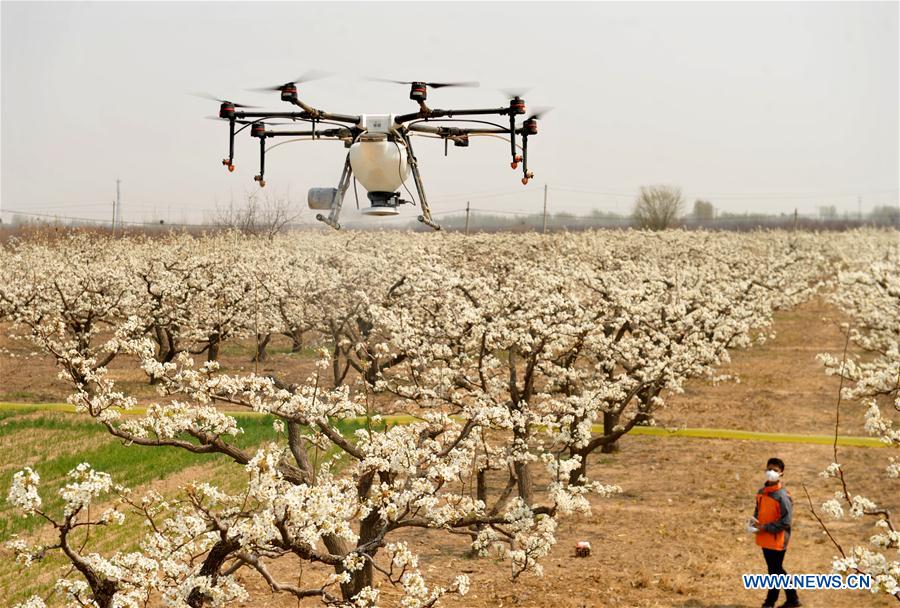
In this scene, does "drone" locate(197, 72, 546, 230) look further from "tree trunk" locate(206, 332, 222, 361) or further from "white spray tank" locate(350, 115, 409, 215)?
"tree trunk" locate(206, 332, 222, 361)

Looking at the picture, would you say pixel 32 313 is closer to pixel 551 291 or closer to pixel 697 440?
pixel 551 291

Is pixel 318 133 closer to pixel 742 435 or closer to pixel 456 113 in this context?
pixel 456 113

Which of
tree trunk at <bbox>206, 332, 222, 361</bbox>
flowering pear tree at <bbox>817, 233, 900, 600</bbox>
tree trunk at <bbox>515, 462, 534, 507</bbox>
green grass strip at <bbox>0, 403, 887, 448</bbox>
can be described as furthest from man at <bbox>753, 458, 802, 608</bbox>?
tree trunk at <bbox>206, 332, 222, 361</bbox>

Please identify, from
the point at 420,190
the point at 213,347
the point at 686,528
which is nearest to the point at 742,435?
the point at 686,528

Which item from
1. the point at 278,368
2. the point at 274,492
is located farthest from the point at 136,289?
the point at 274,492

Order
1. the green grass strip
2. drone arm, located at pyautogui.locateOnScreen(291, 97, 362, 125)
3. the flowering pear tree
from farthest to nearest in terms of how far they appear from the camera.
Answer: the green grass strip, drone arm, located at pyautogui.locateOnScreen(291, 97, 362, 125), the flowering pear tree

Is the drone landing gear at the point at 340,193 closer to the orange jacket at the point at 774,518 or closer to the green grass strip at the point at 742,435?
the orange jacket at the point at 774,518
